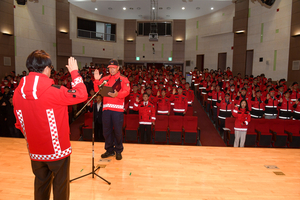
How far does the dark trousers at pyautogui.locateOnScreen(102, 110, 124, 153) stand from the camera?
3242mm

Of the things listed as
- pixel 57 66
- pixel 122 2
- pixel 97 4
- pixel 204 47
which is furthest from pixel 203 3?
pixel 57 66

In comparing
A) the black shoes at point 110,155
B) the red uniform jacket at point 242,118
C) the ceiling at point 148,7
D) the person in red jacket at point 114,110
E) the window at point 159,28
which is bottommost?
the black shoes at point 110,155

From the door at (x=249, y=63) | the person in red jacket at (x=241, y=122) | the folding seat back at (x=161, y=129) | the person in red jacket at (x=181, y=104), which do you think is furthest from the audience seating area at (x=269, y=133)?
the door at (x=249, y=63)

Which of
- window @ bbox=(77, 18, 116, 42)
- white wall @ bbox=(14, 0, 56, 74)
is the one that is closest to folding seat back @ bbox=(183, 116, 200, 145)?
white wall @ bbox=(14, 0, 56, 74)

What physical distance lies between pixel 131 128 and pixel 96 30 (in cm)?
1412

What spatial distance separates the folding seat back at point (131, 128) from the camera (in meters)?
6.07

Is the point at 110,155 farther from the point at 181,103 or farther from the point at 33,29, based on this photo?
the point at 33,29

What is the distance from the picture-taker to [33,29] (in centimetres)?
1309

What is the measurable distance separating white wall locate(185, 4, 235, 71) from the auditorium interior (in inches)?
3.3

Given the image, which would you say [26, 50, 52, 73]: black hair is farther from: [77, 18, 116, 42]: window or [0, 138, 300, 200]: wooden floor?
[77, 18, 116, 42]: window

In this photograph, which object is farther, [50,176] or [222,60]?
[222,60]

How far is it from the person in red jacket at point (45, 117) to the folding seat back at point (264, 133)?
5.74 m

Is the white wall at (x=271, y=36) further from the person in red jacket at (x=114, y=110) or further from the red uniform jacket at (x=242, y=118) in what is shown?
the person in red jacket at (x=114, y=110)

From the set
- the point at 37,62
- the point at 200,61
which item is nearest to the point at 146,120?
the point at 37,62
